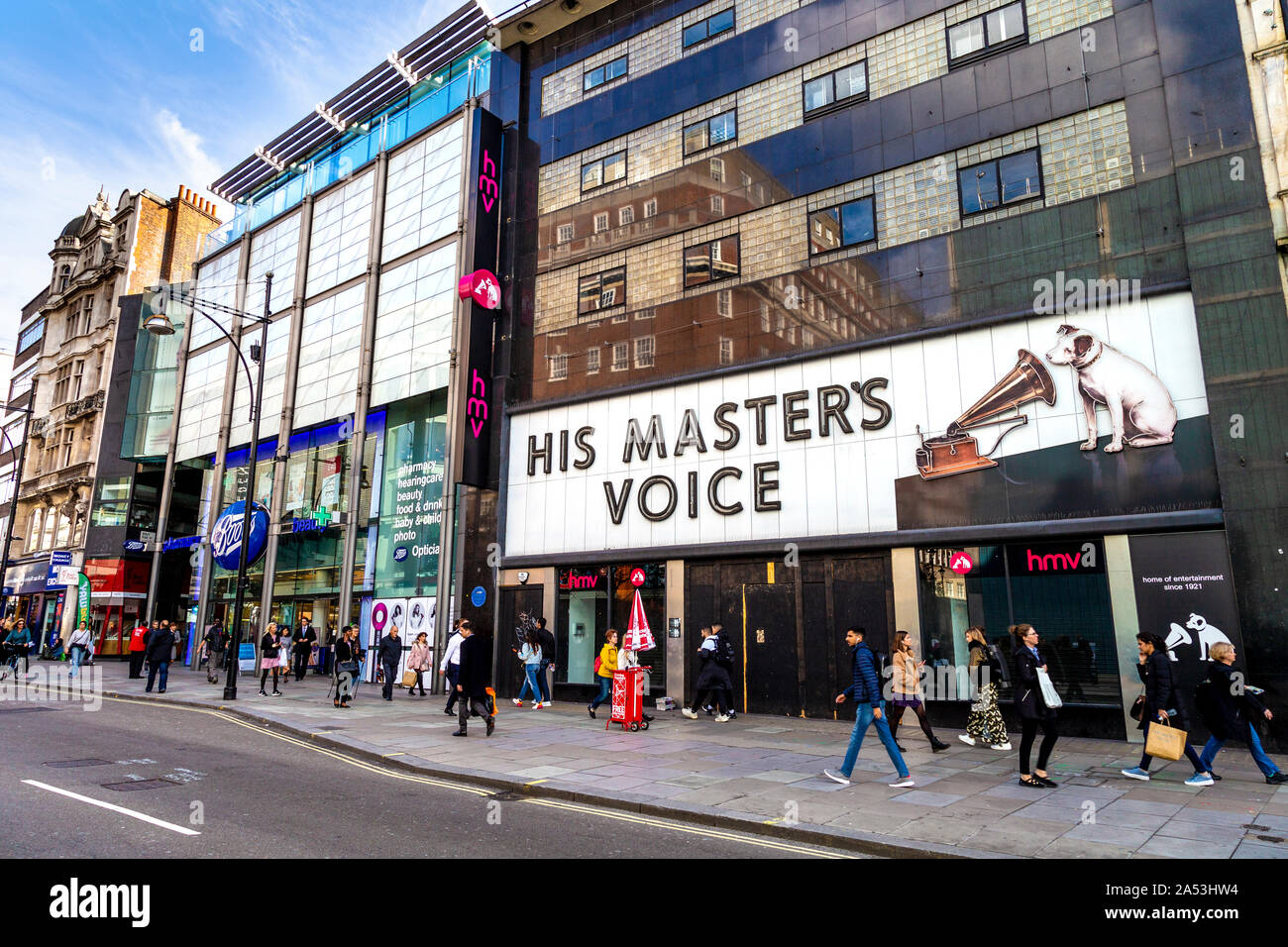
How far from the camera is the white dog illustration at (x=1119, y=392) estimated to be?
1320 cm

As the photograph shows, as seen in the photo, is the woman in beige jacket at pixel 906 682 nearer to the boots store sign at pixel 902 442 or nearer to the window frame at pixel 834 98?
the boots store sign at pixel 902 442

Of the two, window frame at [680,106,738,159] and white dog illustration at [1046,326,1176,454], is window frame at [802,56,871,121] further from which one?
white dog illustration at [1046,326,1176,454]

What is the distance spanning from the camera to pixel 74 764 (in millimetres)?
9992

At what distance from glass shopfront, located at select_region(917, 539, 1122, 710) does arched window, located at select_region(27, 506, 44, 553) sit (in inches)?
1979

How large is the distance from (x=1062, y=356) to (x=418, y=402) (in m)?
19.5

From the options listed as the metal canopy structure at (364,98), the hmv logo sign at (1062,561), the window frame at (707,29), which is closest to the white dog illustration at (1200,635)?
the hmv logo sign at (1062,561)

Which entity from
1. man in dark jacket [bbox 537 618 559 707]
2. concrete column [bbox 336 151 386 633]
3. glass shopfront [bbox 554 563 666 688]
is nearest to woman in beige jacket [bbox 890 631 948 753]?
glass shopfront [bbox 554 563 666 688]

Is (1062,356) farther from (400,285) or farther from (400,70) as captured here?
(400,70)

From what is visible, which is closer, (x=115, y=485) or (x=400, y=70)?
(x=400, y=70)

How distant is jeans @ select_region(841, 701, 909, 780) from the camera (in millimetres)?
9117

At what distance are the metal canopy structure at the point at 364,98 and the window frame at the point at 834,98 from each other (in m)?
13.3

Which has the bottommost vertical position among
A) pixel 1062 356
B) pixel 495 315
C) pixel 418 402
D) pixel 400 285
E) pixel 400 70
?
pixel 1062 356

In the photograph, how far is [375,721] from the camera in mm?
15469
